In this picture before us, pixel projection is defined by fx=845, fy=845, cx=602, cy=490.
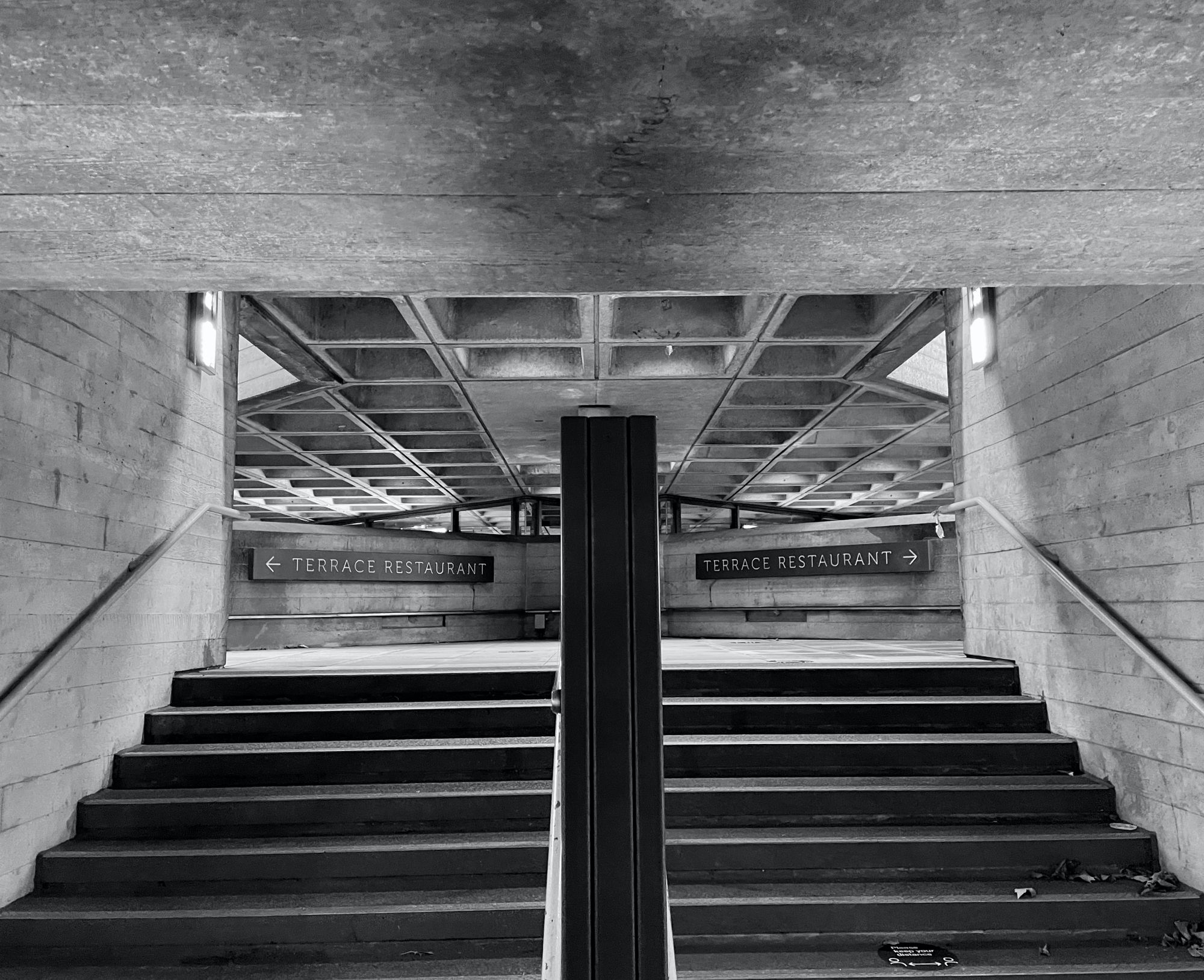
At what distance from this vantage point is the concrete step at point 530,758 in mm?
4035

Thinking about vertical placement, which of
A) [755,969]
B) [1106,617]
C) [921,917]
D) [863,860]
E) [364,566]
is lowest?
[755,969]

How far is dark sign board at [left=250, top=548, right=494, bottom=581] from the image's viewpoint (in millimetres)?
8656

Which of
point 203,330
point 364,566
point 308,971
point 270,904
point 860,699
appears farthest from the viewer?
point 364,566

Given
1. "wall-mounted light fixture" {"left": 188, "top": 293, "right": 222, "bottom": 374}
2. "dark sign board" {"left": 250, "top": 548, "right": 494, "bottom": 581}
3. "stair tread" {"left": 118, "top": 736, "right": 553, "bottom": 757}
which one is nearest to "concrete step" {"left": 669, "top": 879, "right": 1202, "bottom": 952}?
"stair tread" {"left": 118, "top": 736, "right": 553, "bottom": 757}

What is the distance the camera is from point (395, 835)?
3.70 metres

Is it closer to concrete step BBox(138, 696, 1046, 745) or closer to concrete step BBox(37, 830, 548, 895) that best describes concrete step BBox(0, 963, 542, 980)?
concrete step BBox(37, 830, 548, 895)

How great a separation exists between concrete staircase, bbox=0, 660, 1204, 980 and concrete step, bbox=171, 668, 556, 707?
13mm

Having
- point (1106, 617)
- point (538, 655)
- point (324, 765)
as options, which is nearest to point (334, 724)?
point (324, 765)

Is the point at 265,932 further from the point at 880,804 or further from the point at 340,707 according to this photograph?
the point at 880,804

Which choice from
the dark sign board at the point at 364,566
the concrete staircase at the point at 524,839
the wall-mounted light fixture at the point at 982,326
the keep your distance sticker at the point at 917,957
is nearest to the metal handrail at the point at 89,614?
the concrete staircase at the point at 524,839

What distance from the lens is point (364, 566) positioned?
32.0 feet

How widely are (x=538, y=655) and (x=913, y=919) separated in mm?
4552

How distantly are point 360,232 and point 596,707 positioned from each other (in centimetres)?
126

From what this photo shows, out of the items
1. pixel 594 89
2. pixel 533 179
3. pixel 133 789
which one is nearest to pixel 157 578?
pixel 133 789
